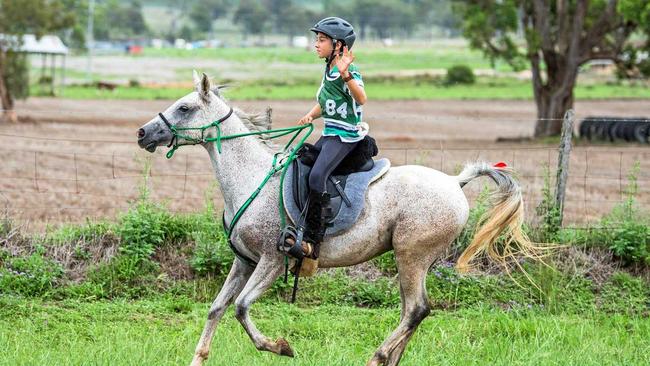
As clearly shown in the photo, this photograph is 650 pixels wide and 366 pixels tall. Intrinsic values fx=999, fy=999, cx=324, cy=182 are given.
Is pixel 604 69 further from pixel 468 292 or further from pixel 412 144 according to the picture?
pixel 468 292

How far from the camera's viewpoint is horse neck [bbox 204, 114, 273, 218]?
7.46m

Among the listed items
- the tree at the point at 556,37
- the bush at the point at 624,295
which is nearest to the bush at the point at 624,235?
the bush at the point at 624,295

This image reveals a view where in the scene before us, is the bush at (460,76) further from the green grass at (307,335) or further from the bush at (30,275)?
the green grass at (307,335)

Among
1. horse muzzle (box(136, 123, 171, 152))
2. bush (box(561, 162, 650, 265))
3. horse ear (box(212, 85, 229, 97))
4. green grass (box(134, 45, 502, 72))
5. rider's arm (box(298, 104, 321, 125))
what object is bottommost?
bush (box(561, 162, 650, 265))

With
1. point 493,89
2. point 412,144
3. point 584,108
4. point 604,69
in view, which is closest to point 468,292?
point 412,144

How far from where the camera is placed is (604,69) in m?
79.6

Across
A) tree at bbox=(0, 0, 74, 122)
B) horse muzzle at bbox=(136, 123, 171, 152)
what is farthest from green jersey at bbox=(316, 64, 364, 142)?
tree at bbox=(0, 0, 74, 122)

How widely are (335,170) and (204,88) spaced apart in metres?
1.15

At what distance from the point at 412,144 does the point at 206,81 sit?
65.9 feet

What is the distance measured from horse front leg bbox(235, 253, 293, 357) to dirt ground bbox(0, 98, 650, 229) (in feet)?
Answer: 4.56

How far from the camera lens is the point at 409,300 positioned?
24.5 ft

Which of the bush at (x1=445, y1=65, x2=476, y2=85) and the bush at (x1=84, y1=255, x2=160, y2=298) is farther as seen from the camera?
the bush at (x1=445, y1=65, x2=476, y2=85)

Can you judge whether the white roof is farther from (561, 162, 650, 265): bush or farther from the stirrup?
the stirrup

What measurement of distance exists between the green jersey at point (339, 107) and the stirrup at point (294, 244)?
76cm
